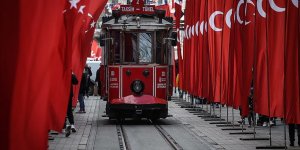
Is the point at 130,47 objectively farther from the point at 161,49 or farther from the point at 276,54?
the point at 276,54

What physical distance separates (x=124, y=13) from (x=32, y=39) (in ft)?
65.7

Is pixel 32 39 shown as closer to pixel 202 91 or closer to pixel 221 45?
pixel 221 45

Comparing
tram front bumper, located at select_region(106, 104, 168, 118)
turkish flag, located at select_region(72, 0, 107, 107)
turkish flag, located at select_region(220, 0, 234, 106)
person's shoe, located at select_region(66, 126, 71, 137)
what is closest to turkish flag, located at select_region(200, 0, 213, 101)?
tram front bumper, located at select_region(106, 104, 168, 118)

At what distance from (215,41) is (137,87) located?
3.12 metres

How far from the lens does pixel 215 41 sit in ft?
78.5

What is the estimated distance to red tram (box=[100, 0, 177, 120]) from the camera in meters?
24.8

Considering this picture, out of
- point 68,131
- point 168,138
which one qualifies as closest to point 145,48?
point 68,131

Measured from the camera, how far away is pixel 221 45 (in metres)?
23.2

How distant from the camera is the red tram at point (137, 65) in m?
24.8

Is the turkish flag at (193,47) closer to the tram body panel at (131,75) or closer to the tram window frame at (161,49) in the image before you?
the tram window frame at (161,49)

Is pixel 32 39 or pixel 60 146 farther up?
pixel 32 39

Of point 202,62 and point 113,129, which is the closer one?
point 113,129

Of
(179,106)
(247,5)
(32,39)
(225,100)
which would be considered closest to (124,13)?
(225,100)

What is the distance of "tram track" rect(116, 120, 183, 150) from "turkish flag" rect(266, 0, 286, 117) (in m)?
3.12
